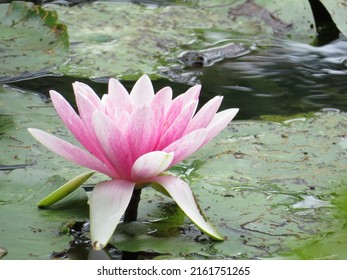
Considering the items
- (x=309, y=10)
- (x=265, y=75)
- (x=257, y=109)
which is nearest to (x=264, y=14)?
(x=309, y=10)

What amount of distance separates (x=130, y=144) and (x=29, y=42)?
4.48ft

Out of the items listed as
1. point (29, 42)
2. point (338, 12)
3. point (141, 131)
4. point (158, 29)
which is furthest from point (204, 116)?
point (338, 12)

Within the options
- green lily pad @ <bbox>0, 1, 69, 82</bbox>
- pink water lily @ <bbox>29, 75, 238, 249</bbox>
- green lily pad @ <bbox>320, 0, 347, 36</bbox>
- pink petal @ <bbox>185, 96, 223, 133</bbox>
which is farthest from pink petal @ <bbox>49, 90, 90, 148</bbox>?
green lily pad @ <bbox>320, 0, 347, 36</bbox>

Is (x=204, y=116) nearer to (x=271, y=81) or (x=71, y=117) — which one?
(x=71, y=117)

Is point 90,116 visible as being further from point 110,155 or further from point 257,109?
point 257,109

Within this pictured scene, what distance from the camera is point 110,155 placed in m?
1.55

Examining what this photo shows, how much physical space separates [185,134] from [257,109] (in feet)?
3.24

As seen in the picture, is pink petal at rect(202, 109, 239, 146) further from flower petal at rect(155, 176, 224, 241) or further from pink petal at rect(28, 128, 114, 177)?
pink petal at rect(28, 128, 114, 177)

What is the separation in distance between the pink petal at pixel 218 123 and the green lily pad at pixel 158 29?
1.14 metres

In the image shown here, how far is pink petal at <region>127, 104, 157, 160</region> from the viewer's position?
1522 millimetres

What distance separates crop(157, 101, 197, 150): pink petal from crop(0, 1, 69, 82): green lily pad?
120 centimetres

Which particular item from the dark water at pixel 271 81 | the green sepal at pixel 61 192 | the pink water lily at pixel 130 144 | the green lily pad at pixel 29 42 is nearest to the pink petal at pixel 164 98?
the pink water lily at pixel 130 144

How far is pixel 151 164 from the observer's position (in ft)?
5.04

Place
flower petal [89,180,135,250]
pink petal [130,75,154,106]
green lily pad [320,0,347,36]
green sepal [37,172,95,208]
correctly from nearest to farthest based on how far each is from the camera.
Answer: flower petal [89,180,135,250] < green sepal [37,172,95,208] < pink petal [130,75,154,106] < green lily pad [320,0,347,36]
